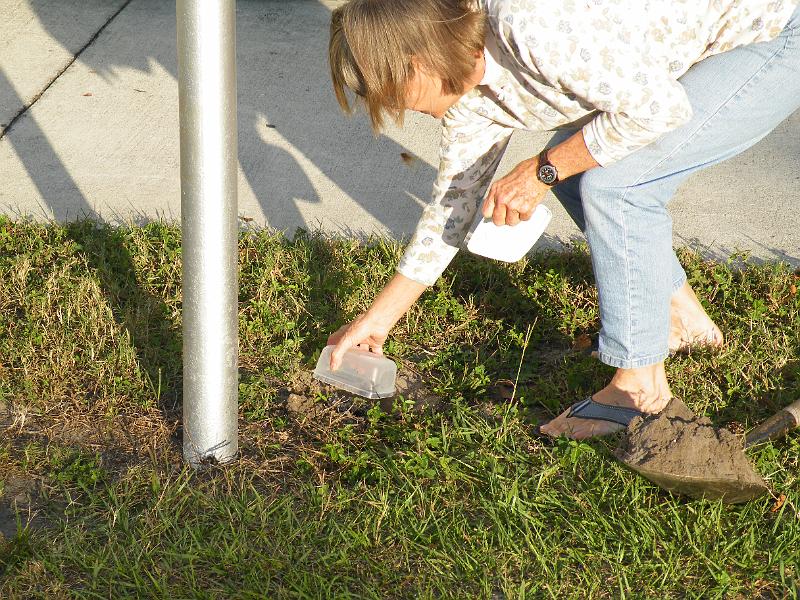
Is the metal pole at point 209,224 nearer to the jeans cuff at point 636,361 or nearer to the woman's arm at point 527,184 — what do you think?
the woman's arm at point 527,184

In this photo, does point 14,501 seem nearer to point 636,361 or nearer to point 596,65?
point 636,361

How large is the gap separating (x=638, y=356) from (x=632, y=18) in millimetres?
926

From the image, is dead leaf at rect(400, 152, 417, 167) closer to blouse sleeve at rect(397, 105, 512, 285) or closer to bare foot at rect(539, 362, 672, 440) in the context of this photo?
blouse sleeve at rect(397, 105, 512, 285)

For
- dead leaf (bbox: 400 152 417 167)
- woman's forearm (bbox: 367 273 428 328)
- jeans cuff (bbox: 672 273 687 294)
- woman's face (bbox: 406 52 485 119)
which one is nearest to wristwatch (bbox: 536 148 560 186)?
woman's face (bbox: 406 52 485 119)

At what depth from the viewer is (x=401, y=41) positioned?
2.28m

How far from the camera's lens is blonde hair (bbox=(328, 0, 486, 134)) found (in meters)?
2.28

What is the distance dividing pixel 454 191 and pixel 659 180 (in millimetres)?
560

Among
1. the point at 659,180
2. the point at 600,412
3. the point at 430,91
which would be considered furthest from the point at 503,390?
the point at 430,91

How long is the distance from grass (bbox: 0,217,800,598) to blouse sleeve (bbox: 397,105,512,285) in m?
0.44

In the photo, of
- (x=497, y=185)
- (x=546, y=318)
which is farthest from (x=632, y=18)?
(x=546, y=318)

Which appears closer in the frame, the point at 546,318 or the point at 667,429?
the point at 667,429

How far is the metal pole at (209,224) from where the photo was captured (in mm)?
2131

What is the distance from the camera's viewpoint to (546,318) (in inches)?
133

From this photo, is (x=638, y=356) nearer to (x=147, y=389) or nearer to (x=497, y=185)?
(x=497, y=185)
